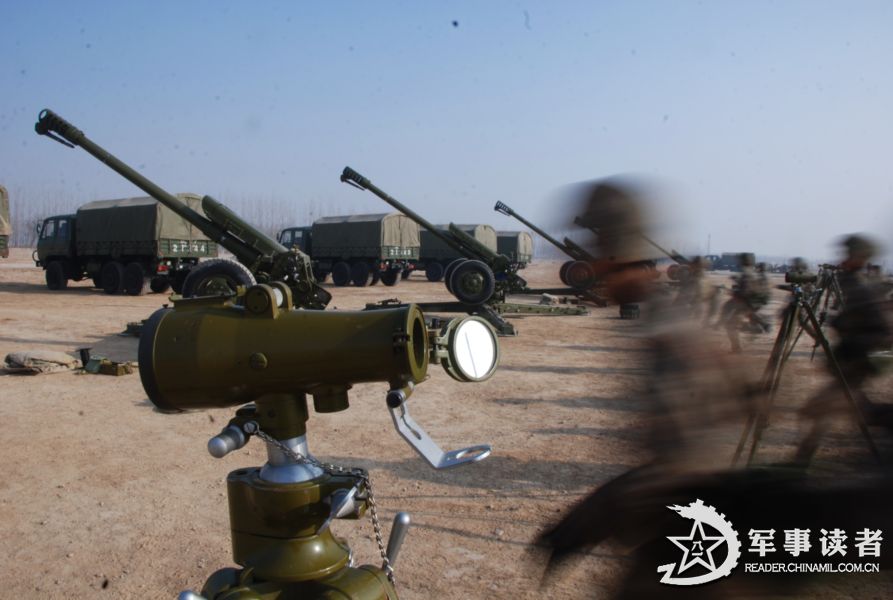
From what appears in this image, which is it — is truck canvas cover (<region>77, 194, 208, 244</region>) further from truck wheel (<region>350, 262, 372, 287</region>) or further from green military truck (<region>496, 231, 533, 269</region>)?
green military truck (<region>496, 231, 533, 269</region>)

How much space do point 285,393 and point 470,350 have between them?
428 mm

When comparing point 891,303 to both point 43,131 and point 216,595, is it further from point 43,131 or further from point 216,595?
point 43,131

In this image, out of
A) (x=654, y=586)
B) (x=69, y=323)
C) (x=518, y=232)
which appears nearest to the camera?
(x=654, y=586)

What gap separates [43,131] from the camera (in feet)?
34.4

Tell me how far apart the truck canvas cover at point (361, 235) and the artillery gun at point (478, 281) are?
10.9 m

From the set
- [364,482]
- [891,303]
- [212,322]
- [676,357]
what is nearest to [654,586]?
[676,357]

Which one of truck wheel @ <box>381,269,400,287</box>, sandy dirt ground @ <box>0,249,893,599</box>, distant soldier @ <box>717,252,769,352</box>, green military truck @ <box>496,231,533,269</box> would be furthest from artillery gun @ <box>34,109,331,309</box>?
green military truck @ <box>496,231,533,269</box>

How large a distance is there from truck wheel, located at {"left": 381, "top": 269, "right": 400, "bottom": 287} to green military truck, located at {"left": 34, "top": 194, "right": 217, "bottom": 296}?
26.8 ft

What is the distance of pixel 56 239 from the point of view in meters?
20.8

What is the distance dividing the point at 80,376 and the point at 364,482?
712 cm

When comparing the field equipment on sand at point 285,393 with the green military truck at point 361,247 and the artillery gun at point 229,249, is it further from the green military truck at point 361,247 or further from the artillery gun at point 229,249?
the green military truck at point 361,247

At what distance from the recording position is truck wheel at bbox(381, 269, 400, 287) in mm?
27167

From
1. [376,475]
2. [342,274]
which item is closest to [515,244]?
[342,274]

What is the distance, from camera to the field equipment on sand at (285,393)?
4.84 ft
